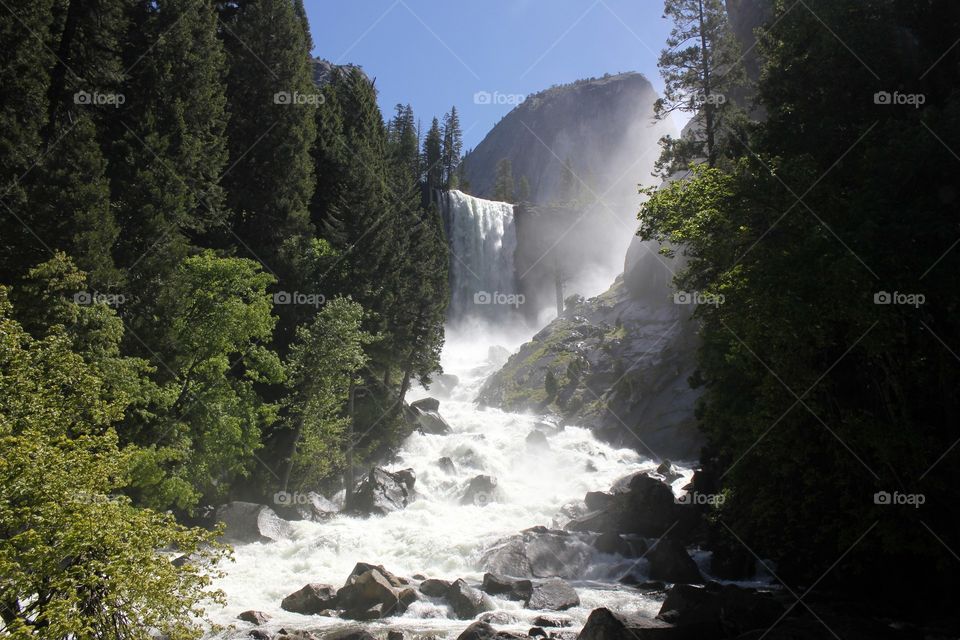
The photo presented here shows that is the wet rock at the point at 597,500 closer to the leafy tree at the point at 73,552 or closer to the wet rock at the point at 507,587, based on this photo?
the wet rock at the point at 507,587

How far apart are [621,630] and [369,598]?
24.4 feet

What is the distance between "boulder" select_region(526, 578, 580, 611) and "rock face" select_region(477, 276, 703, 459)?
2297 centimetres

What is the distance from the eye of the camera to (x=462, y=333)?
243 feet

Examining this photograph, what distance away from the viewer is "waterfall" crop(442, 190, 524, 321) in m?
72.6

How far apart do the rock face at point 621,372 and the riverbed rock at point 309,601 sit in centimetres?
2736

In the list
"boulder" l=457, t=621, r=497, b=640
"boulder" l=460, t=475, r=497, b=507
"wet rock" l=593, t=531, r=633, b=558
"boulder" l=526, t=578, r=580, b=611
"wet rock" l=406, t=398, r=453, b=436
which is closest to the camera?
"boulder" l=457, t=621, r=497, b=640

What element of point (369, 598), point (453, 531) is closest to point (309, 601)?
point (369, 598)

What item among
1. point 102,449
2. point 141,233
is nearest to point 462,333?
point 141,233

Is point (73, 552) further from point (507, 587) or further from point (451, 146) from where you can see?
point (451, 146)

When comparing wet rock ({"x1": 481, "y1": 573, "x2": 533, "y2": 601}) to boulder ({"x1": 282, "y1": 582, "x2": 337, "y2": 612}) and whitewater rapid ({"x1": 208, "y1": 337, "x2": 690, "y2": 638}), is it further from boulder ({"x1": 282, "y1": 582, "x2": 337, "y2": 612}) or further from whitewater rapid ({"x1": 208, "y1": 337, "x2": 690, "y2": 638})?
boulder ({"x1": 282, "y1": 582, "x2": 337, "y2": 612})

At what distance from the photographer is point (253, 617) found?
1702cm

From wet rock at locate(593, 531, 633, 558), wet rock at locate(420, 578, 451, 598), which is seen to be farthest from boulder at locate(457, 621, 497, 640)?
wet rock at locate(593, 531, 633, 558)

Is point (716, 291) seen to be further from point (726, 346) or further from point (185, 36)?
point (185, 36)

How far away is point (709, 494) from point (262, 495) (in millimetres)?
19041
